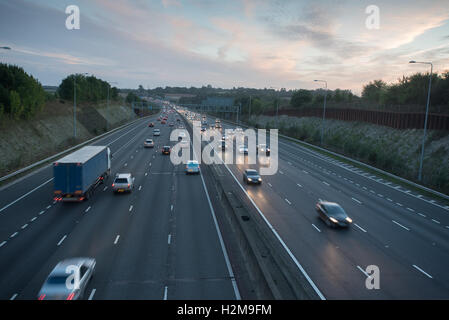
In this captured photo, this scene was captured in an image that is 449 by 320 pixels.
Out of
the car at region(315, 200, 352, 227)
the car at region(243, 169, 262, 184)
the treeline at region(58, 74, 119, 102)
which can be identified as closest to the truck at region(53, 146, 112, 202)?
the car at region(243, 169, 262, 184)

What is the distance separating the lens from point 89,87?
106000mm

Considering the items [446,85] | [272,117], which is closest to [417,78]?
[446,85]

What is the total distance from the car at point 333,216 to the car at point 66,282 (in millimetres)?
14291

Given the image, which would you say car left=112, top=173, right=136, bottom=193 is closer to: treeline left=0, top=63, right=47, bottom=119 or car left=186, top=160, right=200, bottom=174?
car left=186, top=160, right=200, bottom=174

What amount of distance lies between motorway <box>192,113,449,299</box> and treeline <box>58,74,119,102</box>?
247ft

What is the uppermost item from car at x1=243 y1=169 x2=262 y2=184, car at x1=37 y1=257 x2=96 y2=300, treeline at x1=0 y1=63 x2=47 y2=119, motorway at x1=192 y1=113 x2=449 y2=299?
treeline at x1=0 y1=63 x2=47 y2=119

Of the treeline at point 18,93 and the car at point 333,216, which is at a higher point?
the treeline at point 18,93

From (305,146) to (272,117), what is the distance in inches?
2558

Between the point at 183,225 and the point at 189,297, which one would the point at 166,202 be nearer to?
the point at 183,225

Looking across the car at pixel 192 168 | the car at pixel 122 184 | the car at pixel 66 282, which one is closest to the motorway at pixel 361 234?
the car at pixel 192 168

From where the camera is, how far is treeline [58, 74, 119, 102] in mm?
92250

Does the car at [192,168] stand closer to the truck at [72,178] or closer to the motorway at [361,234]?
the motorway at [361,234]

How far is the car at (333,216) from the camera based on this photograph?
19.8 m

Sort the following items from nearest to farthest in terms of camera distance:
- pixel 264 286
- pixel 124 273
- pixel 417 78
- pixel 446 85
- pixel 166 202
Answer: pixel 264 286 < pixel 124 273 < pixel 166 202 < pixel 446 85 < pixel 417 78
